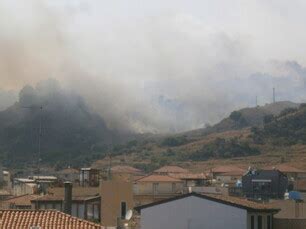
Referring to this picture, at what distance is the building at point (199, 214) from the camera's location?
151ft

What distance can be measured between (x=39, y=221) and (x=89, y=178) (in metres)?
35.9

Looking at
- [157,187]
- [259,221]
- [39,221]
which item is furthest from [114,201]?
[157,187]

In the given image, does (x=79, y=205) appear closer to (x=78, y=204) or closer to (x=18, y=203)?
(x=78, y=204)

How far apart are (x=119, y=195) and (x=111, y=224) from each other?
3402 millimetres

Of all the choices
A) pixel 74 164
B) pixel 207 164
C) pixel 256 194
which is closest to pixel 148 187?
pixel 256 194

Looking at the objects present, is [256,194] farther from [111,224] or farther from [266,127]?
[266,127]

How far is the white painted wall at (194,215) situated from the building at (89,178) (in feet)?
77.1

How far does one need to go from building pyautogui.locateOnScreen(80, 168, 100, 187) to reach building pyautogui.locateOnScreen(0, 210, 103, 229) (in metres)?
31.6

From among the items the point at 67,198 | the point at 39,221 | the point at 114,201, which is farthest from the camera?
the point at 114,201

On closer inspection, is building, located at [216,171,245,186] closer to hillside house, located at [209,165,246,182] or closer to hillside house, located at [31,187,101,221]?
hillside house, located at [209,165,246,182]

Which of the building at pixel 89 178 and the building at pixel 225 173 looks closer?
the building at pixel 89 178

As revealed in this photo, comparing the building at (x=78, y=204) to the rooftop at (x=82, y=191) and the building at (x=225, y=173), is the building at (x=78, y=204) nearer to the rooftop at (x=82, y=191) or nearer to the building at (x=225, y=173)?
the rooftop at (x=82, y=191)

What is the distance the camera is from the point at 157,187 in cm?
9906

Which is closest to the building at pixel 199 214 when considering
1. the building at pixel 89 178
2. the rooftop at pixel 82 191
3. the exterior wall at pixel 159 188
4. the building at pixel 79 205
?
the building at pixel 79 205
